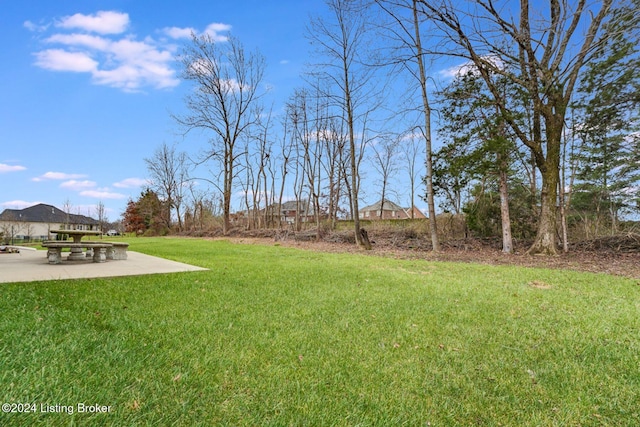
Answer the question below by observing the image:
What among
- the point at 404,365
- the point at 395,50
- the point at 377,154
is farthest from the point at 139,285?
the point at 377,154

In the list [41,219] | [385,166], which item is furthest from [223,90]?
[41,219]

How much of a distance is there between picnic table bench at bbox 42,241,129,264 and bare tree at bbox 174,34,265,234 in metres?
14.2

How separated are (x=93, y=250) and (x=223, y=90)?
725 inches

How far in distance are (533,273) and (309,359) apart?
20.0 ft

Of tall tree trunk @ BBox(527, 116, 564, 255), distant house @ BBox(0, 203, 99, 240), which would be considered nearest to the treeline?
tall tree trunk @ BBox(527, 116, 564, 255)

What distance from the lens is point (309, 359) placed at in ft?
7.40

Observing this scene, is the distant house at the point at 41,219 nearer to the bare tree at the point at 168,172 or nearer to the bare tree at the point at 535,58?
the bare tree at the point at 168,172

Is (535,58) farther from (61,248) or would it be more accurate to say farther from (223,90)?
(223,90)

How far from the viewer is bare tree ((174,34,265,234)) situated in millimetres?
21125

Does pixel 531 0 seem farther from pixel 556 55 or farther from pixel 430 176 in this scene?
pixel 430 176

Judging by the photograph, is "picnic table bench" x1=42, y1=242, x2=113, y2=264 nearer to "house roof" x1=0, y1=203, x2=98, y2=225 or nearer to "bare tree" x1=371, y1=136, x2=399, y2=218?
"bare tree" x1=371, y1=136, x2=399, y2=218

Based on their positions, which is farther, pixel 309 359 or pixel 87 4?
pixel 87 4

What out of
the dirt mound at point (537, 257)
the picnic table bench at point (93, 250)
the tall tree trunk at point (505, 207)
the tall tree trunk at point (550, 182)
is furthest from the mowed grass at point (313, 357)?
the tall tree trunk at point (505, 207)

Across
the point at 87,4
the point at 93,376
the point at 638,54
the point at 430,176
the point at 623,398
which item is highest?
the point at 87,4
